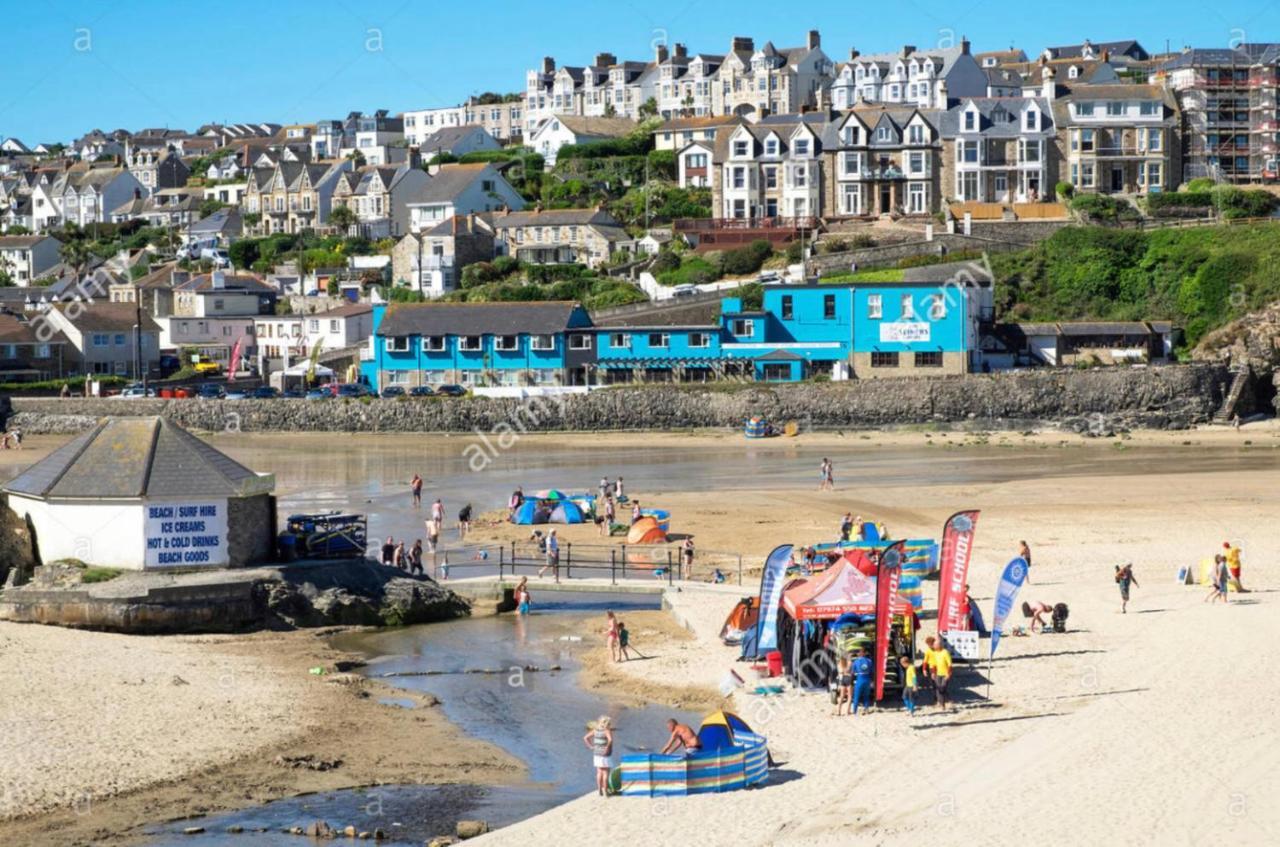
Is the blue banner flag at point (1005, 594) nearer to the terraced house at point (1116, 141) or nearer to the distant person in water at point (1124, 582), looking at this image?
the distant person in water at point (1124, 582)

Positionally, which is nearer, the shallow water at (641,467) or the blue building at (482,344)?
the shallow water at (641,467)

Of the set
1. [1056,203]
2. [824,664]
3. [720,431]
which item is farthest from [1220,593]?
[1056,203]

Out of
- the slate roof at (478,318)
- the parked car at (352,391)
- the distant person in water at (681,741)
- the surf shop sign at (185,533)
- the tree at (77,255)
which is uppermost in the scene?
the tree at (77,255)

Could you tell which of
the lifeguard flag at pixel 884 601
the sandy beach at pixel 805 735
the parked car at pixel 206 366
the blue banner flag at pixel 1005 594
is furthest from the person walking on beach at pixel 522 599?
the parked car at pixel 206 366

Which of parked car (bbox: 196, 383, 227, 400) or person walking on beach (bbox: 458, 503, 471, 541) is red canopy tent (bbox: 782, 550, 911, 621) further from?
parked car (bbox: 196, 383, 227, 400)

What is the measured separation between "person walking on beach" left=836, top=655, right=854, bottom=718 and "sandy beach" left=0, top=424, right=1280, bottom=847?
0.42 meters

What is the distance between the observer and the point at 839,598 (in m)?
21.5

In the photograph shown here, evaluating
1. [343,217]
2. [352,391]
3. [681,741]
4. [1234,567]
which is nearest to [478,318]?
[352,391]

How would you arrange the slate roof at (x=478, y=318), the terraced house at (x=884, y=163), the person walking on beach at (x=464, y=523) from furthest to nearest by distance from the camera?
the terraced house at (x=884, y=163) → the slate roof at (x=478, y=318) → the person walking on beach at (x=464, y=523)

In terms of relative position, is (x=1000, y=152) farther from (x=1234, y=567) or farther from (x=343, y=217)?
(x=1234, y=567)

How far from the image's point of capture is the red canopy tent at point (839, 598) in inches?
845

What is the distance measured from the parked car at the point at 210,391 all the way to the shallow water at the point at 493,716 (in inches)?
1572

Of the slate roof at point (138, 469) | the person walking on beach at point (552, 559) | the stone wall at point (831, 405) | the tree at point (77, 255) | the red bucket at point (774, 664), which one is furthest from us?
the tree at point (77, 255)

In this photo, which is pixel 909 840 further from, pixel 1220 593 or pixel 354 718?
pixel 1220 593
